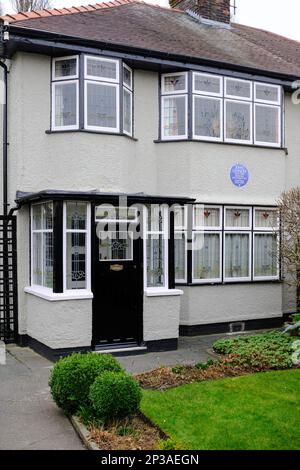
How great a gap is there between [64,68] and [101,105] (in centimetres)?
112

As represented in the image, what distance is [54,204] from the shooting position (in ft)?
31.1

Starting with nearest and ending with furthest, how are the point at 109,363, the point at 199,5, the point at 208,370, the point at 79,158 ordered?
the point at 109,363
the point at 208,370
the point at 79,158
the point at 199,5

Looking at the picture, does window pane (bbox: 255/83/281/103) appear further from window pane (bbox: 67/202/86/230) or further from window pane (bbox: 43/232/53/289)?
window pane (bbox: 43/232/53/289)

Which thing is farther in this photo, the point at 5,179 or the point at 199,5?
the point at 199,5

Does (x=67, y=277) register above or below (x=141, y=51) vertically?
below

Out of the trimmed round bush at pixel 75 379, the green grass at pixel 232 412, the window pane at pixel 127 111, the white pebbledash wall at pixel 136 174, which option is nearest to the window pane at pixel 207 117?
the white pebbledash wall at pixel 136 174

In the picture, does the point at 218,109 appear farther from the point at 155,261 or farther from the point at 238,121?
the point at 155,261

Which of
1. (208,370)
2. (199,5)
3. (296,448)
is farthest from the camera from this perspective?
(199,5)

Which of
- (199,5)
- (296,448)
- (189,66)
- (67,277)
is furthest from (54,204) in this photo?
(199,5)

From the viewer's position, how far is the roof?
11039 millimetres

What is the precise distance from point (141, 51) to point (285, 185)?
5123 millimetres

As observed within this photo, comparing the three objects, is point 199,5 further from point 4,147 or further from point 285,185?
point 4,147

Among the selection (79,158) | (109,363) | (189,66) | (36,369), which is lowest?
(36,369)

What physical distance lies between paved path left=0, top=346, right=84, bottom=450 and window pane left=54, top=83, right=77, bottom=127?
4.95 m
